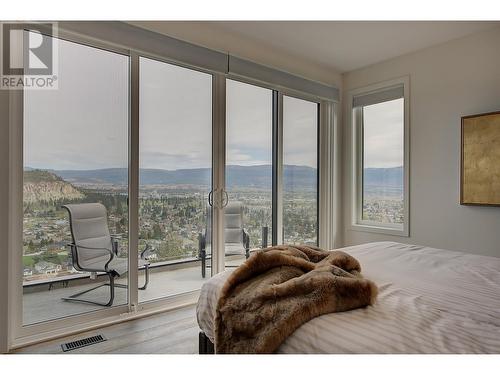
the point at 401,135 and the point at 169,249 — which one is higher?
the point at 401,135

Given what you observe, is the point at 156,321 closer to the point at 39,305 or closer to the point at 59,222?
the point at 39,305

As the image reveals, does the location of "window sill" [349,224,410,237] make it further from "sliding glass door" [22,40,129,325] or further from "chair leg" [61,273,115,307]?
"chair leg" [61,273,115,307]

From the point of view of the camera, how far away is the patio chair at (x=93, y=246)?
2.53 m

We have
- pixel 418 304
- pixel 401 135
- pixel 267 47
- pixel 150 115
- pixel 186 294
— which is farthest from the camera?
pixel 401 135

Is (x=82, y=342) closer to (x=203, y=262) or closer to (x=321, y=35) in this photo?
(x=203, y=262)

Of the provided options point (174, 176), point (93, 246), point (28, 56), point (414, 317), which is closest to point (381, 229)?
point (174, 176)

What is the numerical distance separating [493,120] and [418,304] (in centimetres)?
249

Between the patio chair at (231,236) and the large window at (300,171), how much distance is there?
62 centimetres

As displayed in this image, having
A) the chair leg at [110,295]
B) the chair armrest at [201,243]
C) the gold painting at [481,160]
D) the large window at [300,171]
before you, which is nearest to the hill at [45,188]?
the chair leg at [110,295]

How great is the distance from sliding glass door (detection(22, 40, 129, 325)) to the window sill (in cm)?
282

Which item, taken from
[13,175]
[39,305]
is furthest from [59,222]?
[39,305]

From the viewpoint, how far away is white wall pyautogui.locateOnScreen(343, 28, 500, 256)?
3082mm

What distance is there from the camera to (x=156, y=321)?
8.70 ft
